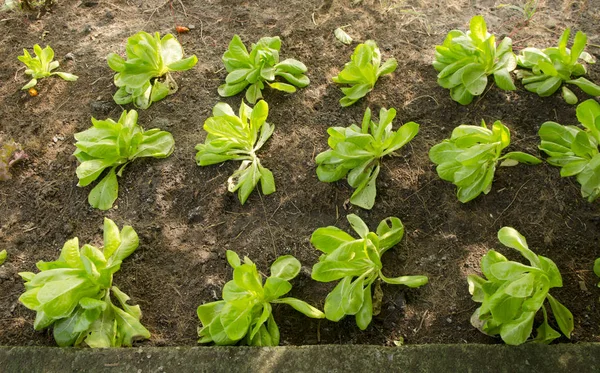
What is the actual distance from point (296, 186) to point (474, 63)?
1.04 meters

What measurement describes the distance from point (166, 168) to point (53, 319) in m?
0.87

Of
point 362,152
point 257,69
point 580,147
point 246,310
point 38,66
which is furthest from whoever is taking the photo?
point 38,66

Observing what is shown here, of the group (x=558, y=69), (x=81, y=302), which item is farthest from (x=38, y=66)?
(x=558, y=69)

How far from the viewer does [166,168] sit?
2.56 m

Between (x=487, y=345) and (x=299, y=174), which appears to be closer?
(x=487, y=345)

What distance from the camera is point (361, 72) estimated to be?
2.58 metres

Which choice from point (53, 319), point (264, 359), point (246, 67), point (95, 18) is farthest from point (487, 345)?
point (95, 18)

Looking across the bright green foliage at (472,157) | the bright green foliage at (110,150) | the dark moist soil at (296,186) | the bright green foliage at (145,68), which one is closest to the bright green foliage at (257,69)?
the dark moist soil at (296,186)

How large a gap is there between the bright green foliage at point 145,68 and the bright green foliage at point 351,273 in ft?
4.42

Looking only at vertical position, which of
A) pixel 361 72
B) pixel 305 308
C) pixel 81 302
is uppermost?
pixel 361 72

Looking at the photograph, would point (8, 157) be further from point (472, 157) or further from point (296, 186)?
point (472, 157)

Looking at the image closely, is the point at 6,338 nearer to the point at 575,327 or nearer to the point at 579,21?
the point at 575,327

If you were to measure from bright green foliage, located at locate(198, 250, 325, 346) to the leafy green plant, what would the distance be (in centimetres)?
140

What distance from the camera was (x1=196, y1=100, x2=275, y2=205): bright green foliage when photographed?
2.39 m
